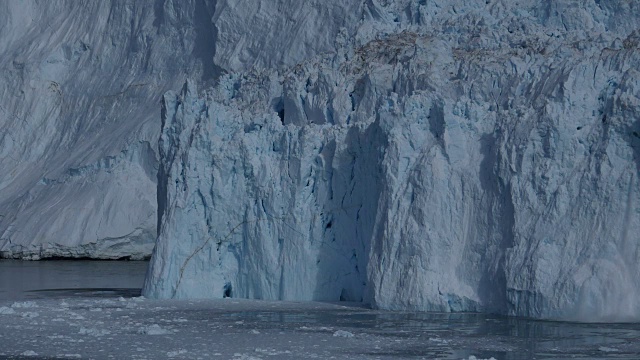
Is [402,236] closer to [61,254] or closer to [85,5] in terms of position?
[61,254]

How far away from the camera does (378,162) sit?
1509 cm

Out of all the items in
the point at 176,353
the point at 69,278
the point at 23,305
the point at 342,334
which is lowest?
the point at 176,353

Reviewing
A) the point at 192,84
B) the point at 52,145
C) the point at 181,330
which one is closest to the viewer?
the point at 181,330

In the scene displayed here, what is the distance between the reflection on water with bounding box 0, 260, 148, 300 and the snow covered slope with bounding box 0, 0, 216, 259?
775 millimetres

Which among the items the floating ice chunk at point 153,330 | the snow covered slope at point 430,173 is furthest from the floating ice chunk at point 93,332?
the snow covered slope at point 430,173

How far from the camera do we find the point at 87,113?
2983 centimetres

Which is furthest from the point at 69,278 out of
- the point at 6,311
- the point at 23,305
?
the point at 6,311

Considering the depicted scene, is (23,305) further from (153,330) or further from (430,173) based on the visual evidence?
(430,173)

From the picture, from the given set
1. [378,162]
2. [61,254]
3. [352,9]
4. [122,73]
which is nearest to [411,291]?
[378,162]

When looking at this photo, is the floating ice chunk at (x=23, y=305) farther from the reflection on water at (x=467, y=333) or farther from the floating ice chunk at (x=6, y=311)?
the reflection on water at (x=467, y=333)

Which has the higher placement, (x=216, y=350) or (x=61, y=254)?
(x=61, y=254)

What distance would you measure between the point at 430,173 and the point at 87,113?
17150 mm

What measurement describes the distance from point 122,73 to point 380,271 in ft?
56.0

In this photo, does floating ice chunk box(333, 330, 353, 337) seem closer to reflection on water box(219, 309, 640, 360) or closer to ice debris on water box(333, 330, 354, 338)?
ice debris on water box(333, 330, 354, 338)
